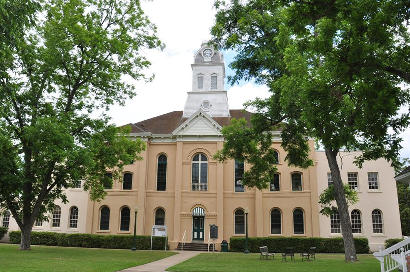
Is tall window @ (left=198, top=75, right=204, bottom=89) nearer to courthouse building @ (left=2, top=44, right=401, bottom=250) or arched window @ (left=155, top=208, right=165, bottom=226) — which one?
courthouse building @ (left=2, top=44, right=401, bottom=250)

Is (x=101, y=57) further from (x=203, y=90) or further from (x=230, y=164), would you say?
(x=203, y=90)

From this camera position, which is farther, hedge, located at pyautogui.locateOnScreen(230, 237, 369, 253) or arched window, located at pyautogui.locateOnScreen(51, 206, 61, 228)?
arched window, located at pyautogui.locateOnScreen(51, 206, 61, 228)

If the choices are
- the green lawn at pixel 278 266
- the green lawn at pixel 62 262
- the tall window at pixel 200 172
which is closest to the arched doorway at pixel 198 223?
the tall window at pixel 200 172

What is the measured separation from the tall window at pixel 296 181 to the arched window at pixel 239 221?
4.90 m

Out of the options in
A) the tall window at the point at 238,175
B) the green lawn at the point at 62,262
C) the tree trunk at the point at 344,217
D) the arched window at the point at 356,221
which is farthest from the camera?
the tall window at the point at 238,175

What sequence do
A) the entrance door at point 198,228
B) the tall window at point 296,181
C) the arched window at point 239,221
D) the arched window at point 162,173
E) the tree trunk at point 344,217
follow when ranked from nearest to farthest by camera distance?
the tree trunk at point 344,217 < the entrance door at point 198,228 < the arched window at point 239,221 < the tall window at point 296,181 < the arched window at point 162,173

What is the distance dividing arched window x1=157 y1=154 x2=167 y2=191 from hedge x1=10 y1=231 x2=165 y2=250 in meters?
4.90

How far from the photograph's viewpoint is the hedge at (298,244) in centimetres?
2773

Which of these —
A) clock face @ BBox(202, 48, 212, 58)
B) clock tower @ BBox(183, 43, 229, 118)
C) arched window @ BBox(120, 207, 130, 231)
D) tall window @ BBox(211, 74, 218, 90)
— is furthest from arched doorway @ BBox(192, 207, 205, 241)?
clock face @ BBox(202, 48, 212, 58)

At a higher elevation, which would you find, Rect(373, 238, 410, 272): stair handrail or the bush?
Rect(373, 238, 410, 272): stair handrail

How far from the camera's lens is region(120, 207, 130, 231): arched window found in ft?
102

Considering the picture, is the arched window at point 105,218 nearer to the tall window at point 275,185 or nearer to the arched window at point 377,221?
the tall window at point 275,185

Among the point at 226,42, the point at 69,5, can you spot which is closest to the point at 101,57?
the point at 69,5

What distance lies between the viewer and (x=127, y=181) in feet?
105
